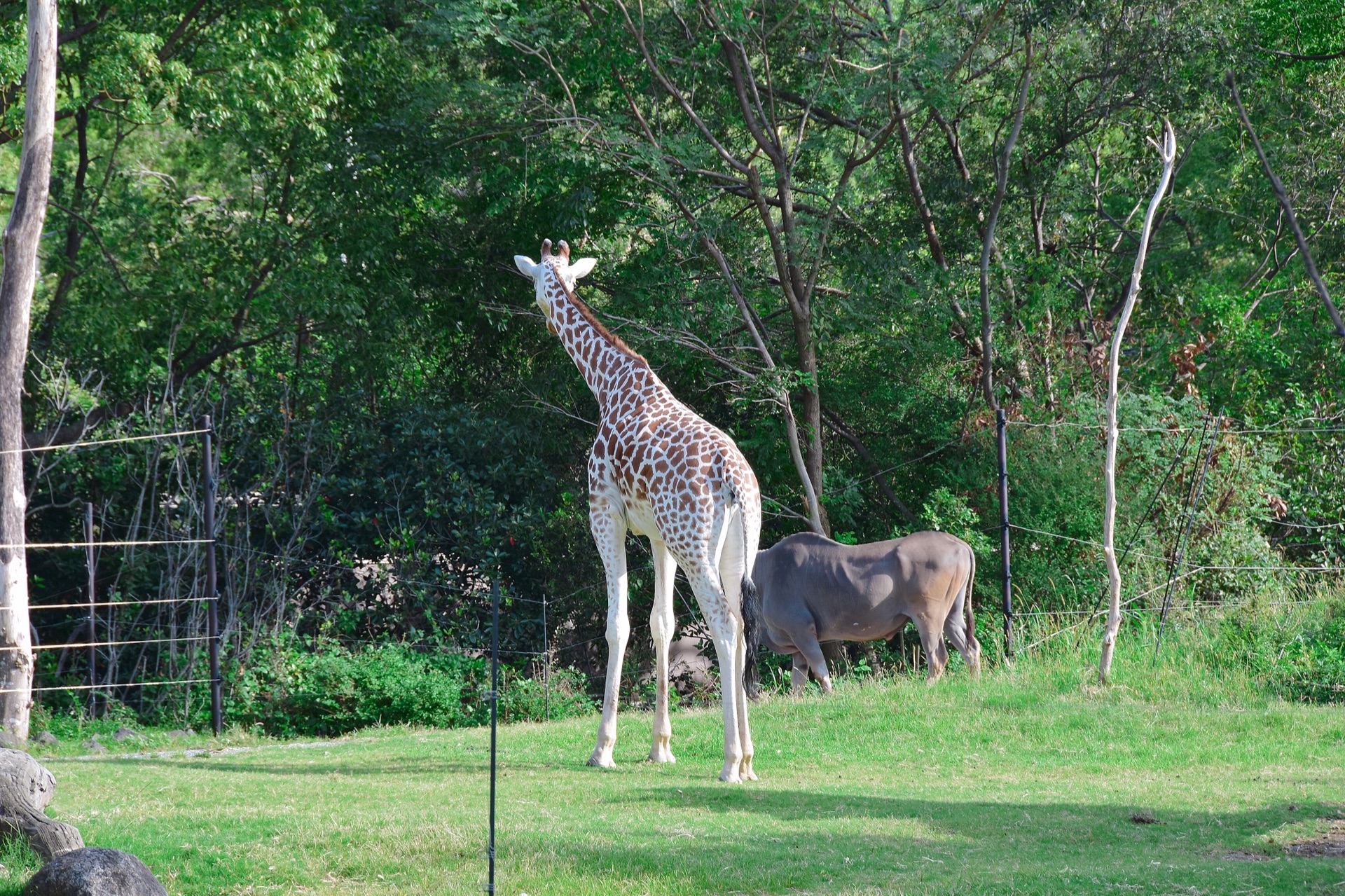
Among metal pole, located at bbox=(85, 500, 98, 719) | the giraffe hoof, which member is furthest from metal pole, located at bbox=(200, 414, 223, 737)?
the giraffe hoof

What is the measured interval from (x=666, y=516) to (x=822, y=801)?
231cm

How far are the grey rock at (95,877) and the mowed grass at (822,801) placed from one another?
0.56 metres

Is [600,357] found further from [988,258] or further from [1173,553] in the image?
[988,258]

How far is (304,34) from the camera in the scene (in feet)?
48.0

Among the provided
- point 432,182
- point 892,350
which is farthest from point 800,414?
point 432,182

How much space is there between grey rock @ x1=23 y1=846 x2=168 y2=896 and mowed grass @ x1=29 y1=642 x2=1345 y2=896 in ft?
1.84

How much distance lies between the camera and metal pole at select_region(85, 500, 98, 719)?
13.1 metres

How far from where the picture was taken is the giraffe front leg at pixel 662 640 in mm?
9594

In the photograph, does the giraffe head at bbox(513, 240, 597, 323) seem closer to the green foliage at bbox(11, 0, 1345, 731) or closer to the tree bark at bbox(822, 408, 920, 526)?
the green foliage at bbox(11, 0, 1345, 731)

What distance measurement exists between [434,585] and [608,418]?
6.26m

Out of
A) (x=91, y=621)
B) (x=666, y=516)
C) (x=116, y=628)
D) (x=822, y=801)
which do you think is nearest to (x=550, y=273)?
(x=666, y=516)

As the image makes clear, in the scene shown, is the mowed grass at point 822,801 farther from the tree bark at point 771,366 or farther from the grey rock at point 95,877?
the tree bark at point 771,366

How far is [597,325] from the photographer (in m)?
10.5

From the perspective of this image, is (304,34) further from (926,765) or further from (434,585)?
Result: (926,765)
